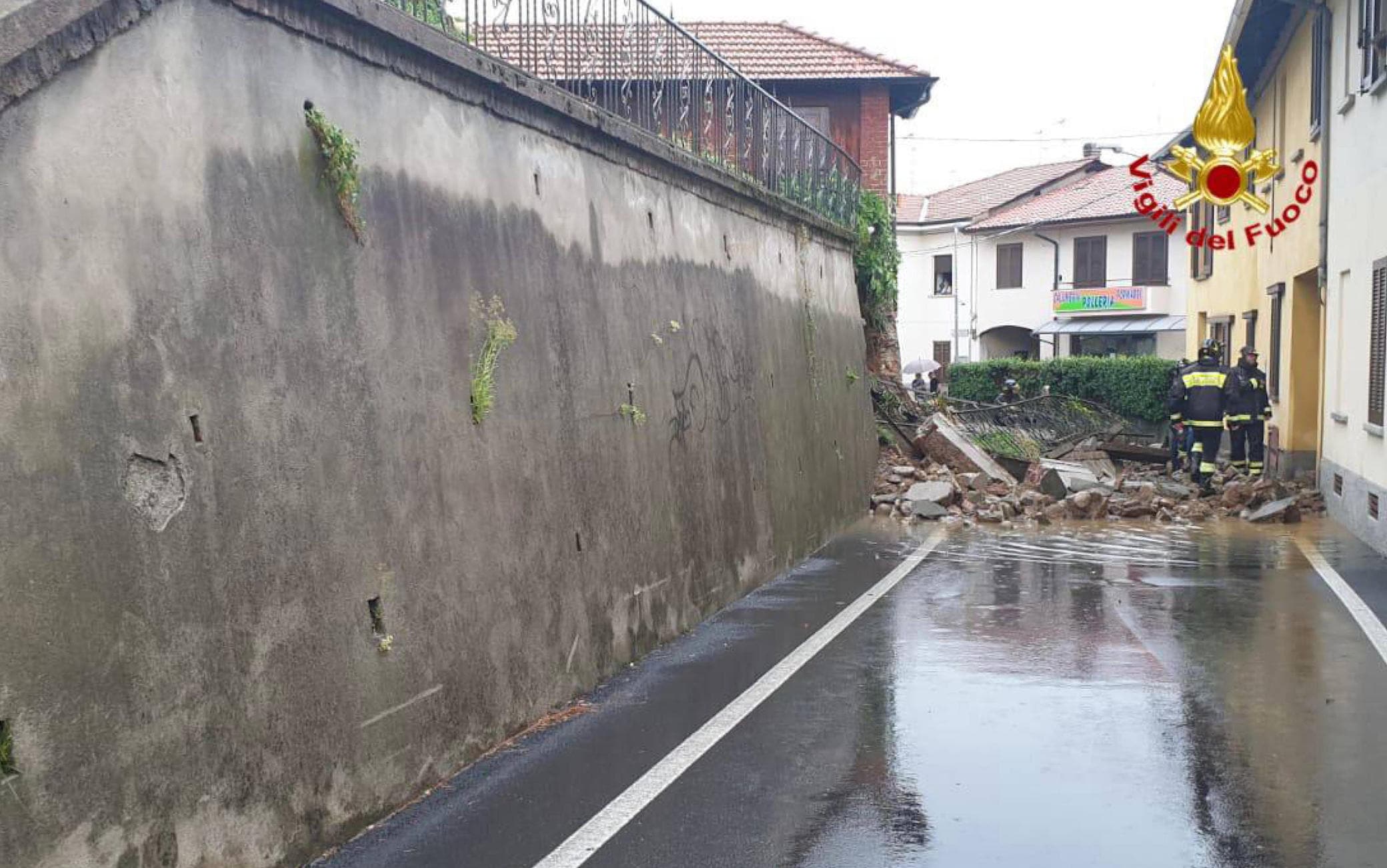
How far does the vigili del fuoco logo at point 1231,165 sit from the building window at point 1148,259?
82.9 ft

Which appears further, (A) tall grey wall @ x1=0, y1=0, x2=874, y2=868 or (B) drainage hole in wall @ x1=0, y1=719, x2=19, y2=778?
(A) tall grey wall @ x1=0, y1=0, x2=874, y2=868

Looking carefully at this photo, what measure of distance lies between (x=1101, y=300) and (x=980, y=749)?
48.9 m

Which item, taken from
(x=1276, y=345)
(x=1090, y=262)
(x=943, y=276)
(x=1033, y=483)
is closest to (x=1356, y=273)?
(x=1033, y=483)

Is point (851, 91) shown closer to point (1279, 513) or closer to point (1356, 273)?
point (1356, 273)

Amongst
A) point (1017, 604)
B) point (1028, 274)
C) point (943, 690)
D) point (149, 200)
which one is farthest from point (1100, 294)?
point (149, 200)

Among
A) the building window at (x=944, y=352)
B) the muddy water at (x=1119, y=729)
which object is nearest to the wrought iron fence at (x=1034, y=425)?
the muddy water at (x=1119, y=729)

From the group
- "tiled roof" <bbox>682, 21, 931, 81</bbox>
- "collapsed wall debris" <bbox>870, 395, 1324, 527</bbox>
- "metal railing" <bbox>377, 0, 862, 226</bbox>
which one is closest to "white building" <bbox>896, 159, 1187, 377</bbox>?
"tiled roof" <bbox>682, 21, 931, 81</bbox>

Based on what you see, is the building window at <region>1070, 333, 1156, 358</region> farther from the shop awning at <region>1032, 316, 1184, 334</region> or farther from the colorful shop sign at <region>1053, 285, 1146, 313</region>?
the colorful shop sign at <region>1053, 285, 1146, 313</region>

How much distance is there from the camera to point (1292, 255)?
2017 cm

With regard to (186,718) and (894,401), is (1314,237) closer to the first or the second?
(894,401)

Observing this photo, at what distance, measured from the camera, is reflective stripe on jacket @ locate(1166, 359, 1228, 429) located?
19.1 metres

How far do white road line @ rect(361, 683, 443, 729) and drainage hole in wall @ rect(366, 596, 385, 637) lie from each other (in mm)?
319

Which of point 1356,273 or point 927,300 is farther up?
point 927,300

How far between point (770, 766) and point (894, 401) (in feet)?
55.2
